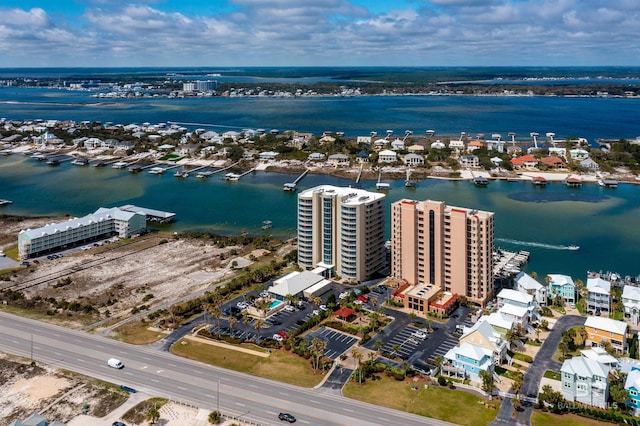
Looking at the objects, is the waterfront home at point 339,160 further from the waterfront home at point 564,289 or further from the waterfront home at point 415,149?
the waterfront home at point 564,289

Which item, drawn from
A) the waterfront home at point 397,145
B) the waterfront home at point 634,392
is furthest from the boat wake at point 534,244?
the waterfront home at point 397,145

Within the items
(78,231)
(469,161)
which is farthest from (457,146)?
(78,231)

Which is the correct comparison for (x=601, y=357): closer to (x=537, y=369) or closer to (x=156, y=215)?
(x=537, y=369)

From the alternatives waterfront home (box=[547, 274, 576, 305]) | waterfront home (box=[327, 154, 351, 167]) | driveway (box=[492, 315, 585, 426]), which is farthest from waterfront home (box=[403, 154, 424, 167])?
driveway (box=[492, 315, 585, 426])

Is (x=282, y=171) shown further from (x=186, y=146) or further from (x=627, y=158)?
(x=627, y=158)

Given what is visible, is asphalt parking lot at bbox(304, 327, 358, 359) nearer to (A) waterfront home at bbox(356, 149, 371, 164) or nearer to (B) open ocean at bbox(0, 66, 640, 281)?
(B) open ocean at bbox(0, 66, 640, 281)

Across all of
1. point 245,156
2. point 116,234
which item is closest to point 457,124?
point 245,156
